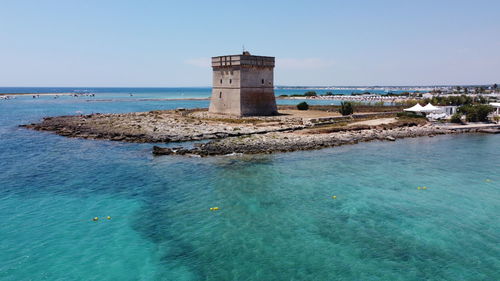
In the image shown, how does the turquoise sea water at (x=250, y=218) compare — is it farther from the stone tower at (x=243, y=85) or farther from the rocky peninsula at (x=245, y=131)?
the stone tower at (x=243, y=85)

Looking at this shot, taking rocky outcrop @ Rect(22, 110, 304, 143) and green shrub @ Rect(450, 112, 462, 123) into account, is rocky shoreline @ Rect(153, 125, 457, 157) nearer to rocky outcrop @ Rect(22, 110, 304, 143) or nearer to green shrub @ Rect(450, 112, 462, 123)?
rocky outcrop @ Rect(22, 110, 304, 143)

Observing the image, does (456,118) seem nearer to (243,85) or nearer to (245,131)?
(243,85)

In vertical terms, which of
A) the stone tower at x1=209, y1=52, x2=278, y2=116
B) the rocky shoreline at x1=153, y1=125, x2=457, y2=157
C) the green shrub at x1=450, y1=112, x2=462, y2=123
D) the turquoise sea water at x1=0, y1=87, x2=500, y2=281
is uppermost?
the stone tower at x1=209, y1=52, x2=278, y2=116

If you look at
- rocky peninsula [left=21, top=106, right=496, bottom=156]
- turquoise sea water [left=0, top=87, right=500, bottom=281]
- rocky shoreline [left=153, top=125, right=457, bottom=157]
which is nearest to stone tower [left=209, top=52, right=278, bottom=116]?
rocky peninsula [left=21, top=106, right=496, bottom=156]

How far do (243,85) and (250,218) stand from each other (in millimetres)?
30467

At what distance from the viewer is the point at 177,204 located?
15695 millimetres

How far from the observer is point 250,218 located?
14344 mm

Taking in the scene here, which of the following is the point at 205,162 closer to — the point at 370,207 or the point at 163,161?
the point at 163,161

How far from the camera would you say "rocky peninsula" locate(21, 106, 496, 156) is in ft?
90.4

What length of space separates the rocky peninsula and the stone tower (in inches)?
94.0

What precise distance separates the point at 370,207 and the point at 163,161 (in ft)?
45.4

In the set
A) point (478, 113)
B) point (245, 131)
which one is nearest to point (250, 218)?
point (245, 131)

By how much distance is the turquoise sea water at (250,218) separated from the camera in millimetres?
10711

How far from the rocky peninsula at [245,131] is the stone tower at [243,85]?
94.0 inches
